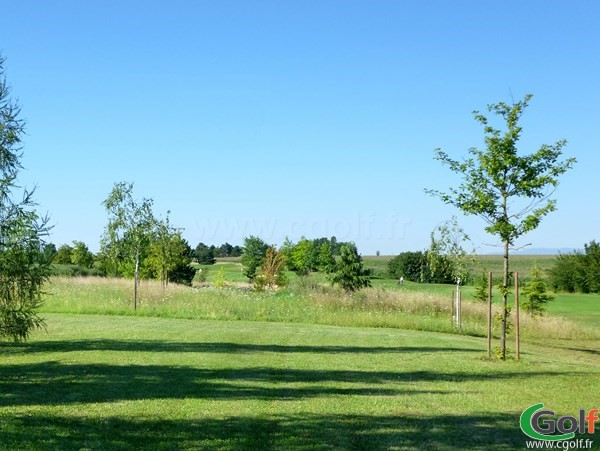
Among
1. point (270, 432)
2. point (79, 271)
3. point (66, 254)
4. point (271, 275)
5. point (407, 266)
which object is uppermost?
point (66, 254)

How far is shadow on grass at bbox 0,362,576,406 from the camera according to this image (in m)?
10.9

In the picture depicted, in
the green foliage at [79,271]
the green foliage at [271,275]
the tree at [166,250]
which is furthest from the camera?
the green foliage at [79,271]

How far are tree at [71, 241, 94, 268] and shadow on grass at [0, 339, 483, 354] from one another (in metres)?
53.2

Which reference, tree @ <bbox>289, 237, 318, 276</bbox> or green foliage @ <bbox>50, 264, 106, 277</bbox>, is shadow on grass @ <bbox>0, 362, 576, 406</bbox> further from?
tree @ <bbox>289, 237, 318, 276</bbox>

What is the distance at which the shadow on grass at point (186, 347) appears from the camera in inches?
690

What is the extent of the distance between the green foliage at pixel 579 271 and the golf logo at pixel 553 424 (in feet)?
187

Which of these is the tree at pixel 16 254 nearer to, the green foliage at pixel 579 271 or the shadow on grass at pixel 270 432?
the shadow on grass at pixel 270 432

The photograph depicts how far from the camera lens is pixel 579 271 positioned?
63469 millimetres

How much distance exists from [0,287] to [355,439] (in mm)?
10660

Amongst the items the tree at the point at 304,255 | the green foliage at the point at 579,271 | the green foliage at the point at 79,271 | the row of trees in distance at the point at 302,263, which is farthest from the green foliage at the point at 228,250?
the green foliage at the point at 579,271

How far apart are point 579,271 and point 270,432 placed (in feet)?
202

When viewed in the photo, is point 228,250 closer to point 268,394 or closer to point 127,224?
point 127,224

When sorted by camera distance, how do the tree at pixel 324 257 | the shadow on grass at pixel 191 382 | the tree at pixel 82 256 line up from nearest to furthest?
1. the shadow on grass at pixel 191 382
2. the tree at pixel 82 256
3. the tree at pixel 324 257

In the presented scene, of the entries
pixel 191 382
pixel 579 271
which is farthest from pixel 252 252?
pixel 191 382
